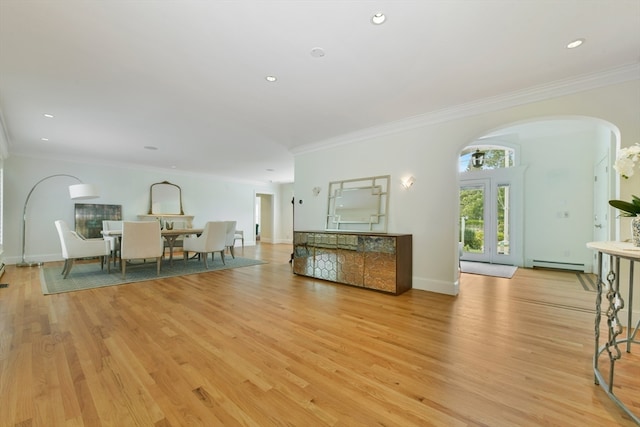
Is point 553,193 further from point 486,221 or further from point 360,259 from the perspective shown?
point 360,259

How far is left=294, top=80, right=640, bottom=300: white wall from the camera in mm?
2633

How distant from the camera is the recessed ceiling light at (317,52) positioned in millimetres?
2262

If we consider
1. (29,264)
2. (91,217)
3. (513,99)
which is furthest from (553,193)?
(29,264)

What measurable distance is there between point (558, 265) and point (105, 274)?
867 centimetres

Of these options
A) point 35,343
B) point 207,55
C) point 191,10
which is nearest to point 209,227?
point 35,343

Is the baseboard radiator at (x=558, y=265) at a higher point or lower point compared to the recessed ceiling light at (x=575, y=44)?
lower

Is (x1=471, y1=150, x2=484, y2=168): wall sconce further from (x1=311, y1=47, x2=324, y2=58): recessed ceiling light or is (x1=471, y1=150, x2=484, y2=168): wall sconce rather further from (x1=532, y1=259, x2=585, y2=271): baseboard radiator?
(x1=311, y1=47, x2=324, y2=58): recessed ceiling light

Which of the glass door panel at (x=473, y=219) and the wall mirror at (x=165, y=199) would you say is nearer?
the glass door panel at (x=473, y=219)

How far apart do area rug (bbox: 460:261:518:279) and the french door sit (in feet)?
0.99

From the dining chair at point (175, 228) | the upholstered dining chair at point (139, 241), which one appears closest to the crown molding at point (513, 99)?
the upholstered dining chair at point (139, 241)

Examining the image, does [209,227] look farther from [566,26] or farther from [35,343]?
[566,26]

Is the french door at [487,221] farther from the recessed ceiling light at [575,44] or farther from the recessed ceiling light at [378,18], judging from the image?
the recessed ceiling light at [378,18]

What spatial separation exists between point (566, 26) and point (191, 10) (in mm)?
2773

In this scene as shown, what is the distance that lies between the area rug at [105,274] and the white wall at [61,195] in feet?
3.54
